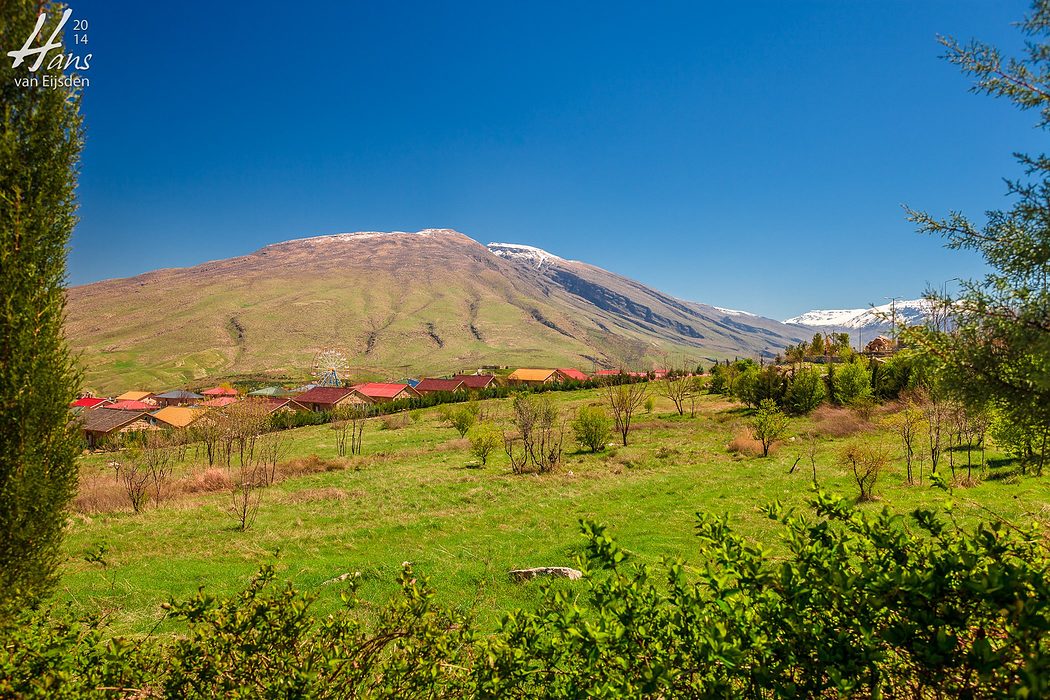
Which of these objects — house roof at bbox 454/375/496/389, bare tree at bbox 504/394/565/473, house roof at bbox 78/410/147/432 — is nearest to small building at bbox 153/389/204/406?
house roof at bbox 78/410/147/432

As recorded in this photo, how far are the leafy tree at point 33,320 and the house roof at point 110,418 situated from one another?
2690 inches

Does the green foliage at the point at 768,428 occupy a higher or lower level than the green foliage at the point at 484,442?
higher

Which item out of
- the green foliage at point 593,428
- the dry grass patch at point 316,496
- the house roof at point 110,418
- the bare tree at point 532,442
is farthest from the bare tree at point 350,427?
the house roof at point 110,418

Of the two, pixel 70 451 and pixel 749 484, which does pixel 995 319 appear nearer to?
pixel 70 451

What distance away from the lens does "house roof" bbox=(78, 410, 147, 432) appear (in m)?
56.2

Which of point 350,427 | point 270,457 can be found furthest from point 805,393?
point 350,427

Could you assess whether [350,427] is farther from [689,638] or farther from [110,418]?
[689,638]

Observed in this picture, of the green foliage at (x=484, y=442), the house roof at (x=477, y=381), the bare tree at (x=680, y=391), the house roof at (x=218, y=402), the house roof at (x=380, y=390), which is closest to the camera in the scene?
the green foliage at (x=484, y=442)

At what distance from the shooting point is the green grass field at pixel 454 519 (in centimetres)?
1057

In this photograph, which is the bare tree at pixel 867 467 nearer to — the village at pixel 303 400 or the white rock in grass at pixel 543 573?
the white rock in grass at pixel 543 573

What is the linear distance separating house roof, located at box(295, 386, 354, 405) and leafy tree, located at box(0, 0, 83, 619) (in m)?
67.2

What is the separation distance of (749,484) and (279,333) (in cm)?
19110

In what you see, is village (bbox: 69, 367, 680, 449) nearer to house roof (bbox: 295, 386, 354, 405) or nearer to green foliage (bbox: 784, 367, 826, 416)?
house roof (bbox: 295, 386, 354, 405)

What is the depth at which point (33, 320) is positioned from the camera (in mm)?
4930
